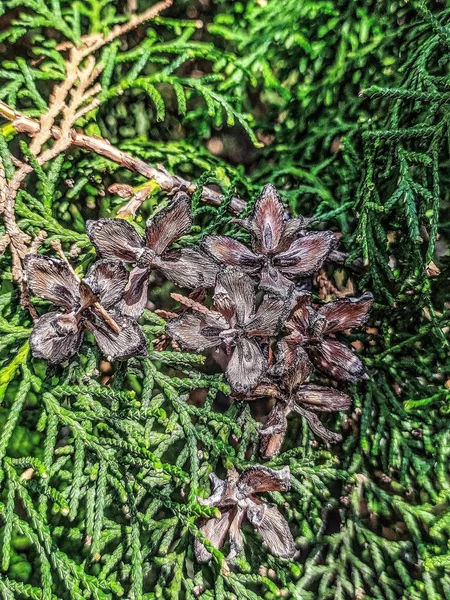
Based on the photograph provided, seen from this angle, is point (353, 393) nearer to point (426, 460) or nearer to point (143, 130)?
point (426, 460)

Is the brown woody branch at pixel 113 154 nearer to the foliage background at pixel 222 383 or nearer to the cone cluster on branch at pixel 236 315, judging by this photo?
Answer: the foliage background at pixel 222 383

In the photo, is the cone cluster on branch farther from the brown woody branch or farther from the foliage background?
the brown woody branch

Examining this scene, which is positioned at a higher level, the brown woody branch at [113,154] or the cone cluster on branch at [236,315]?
the brown woody branch at [113,154]

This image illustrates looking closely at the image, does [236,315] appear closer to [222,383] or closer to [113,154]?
[222,383]

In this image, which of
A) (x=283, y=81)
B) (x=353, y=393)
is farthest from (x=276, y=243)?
(x=283, y=81)

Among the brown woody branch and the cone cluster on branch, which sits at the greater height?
the brown woody branch

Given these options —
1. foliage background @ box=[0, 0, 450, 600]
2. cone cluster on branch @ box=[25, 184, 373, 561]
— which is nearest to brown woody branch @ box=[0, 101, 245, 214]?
foliage background @ box=[0, 0, 450, 600]

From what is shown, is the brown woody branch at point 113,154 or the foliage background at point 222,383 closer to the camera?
the foliage background at point 222,383

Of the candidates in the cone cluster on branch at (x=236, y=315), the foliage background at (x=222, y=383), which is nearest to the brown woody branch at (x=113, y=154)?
the foliage background at (x=222, y=383)
